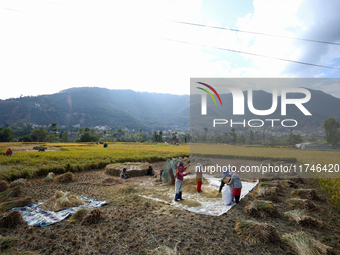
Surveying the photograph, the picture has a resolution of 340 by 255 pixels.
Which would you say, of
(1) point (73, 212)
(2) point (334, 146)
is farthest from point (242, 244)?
(2) point (334, 146)

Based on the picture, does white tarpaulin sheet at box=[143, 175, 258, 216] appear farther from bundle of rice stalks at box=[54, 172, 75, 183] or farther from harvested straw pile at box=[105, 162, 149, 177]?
bundle of rice stalks at box=[54, 172, 75, 183]

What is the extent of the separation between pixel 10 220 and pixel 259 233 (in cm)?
701

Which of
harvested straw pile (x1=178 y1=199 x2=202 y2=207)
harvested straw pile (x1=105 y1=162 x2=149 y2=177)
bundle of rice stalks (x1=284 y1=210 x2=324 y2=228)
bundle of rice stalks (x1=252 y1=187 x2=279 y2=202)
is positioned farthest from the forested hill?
bundle of rice stalks (x1=284 y1=210 x2=324 y2=228)

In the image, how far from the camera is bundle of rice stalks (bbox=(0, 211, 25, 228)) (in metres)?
5.11

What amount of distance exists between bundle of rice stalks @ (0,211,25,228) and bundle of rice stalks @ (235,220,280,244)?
6421mm

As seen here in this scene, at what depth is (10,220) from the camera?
204 inches

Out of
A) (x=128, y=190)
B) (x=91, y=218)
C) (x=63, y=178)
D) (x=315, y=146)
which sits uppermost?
(x=315, y=146)

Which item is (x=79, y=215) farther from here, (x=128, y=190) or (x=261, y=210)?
(x=261, y=210)

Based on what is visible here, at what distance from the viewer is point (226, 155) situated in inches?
932

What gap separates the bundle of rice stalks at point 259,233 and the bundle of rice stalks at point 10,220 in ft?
21.1

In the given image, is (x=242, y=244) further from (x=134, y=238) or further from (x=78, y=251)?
(x=78, y=251)

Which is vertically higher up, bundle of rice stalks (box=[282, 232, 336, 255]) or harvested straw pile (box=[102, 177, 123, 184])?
bundle of rice stalks (box=[282, 232, 336, 255])

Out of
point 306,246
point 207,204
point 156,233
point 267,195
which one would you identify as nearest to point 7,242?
point 156,233

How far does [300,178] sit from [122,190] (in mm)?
11976
